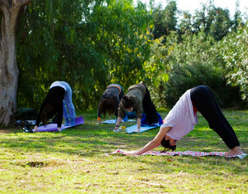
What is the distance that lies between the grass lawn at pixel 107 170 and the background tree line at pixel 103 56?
5.78m

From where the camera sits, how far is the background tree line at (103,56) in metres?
12.7

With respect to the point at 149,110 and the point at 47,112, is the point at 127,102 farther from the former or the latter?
the point at 47,112

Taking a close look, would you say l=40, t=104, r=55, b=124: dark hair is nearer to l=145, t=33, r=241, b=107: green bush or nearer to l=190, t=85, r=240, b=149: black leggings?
l=190, t=85, r=240, b=149: black leggings

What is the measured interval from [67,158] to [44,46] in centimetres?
760

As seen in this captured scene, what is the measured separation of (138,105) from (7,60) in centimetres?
441

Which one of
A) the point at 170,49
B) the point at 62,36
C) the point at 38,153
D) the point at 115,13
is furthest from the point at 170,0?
the point at 38,153

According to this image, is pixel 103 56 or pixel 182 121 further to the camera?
pixel 103 56

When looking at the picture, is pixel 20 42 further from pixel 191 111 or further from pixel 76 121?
pixel 191 111

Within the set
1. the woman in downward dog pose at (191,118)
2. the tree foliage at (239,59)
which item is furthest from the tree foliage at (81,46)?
the woman in downward dog pose at (191,118)

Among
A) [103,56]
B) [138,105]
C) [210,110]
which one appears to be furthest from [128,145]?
[103,56]

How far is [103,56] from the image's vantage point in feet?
50.4

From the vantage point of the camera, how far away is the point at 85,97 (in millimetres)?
16344

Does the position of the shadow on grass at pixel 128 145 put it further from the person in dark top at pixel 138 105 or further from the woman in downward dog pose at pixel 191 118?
the person in dark top at pixel 138 105

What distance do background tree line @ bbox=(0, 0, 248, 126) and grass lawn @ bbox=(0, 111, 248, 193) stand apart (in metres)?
5.78
